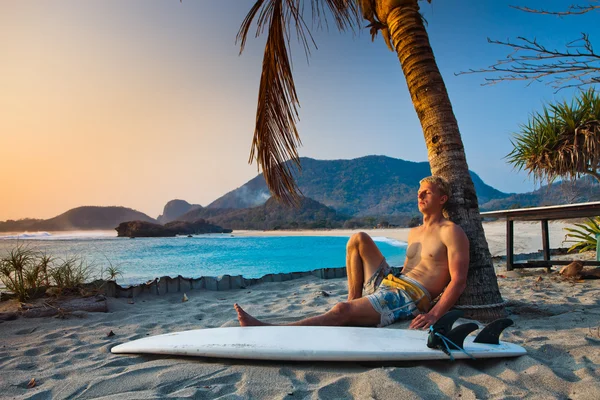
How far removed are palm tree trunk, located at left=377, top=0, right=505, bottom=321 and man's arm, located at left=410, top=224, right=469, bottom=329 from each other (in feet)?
1.40

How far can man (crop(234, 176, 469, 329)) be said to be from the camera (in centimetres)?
249

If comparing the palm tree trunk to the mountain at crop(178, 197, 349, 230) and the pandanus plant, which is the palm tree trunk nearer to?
the pandanus plant

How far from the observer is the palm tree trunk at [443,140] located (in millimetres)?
2912

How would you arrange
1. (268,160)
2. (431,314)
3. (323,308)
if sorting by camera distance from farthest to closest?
(268,160) < (323,308) < (431,314)

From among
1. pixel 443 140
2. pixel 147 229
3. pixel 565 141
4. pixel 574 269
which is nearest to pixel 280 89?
pixel 443 140

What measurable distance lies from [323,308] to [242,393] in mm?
2097

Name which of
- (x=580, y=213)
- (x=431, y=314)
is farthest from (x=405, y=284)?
(x=580, y=213)

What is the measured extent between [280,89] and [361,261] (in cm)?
230

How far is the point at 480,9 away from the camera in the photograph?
20.2ft

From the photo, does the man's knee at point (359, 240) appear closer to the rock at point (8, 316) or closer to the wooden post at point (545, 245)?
the rock at point (8, 316)

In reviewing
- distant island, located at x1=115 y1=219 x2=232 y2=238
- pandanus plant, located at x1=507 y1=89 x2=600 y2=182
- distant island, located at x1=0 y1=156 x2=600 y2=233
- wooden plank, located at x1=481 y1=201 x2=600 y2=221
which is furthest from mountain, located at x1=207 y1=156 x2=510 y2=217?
wooden plank, located at x1=481 y1=201 x2=600 y2=221

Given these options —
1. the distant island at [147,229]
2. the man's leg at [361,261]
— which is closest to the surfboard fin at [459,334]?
the man's leg at [361,261]

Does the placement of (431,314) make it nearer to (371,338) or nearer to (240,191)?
(371,338)

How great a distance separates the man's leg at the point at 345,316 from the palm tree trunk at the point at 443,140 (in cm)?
83
